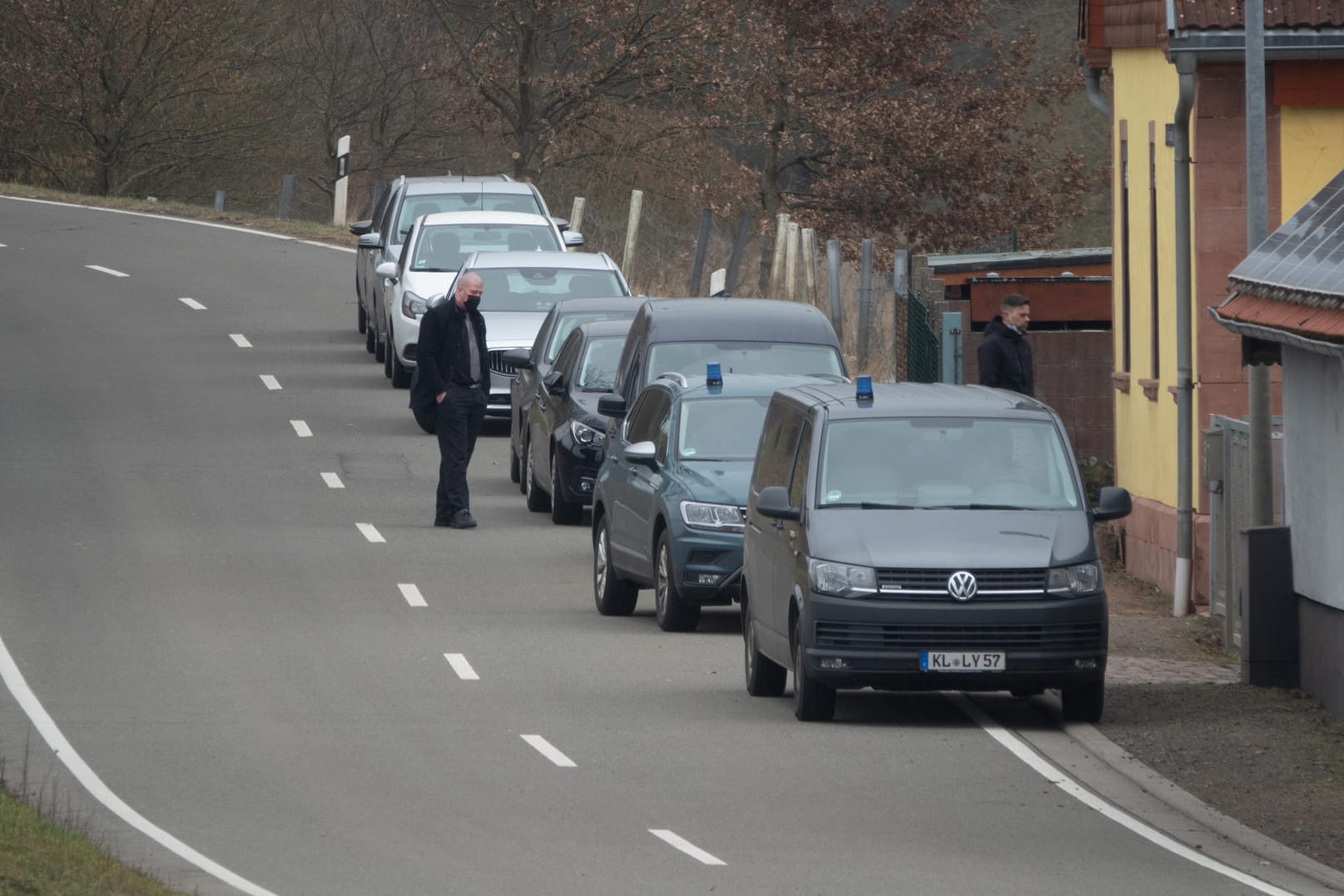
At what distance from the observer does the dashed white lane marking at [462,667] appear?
1499 cm

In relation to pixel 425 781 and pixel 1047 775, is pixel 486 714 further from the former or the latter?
pixel 1047 775

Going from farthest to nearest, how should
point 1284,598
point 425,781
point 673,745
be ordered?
point 1284,598
point 673,745
point 425,781

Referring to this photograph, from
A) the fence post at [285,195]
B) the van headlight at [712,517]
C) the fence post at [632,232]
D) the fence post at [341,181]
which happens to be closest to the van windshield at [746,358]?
the van headlight at [712,517]

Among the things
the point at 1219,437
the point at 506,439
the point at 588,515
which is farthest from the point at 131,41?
the point at 1219,437

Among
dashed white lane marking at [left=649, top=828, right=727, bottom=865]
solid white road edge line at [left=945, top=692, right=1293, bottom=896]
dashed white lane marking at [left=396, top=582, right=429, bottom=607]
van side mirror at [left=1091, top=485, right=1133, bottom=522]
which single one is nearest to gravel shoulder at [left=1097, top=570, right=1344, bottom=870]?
solid white road edge line at [left=945, top=692, right=1293, bottom=896]

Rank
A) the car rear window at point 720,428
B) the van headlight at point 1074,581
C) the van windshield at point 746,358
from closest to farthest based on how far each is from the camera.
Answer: the van headlight at point 1074,581 → the car rear window at point 720,428 → the van windshield at point 746,358

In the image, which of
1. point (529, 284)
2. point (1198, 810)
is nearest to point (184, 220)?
point (529, 284)

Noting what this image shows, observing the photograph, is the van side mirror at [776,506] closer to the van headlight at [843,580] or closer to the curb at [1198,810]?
the van headlight at [843,580]

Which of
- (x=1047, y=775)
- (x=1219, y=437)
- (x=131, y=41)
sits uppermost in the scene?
(x=131, y=41)

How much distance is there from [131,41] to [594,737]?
4079cm

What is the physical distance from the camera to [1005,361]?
19.9 metres

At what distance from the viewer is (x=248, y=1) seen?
53469 millimetres

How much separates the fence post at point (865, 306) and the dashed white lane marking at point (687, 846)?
16.9 meters

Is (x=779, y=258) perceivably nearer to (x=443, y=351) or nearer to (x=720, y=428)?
(x=443, y=351)
